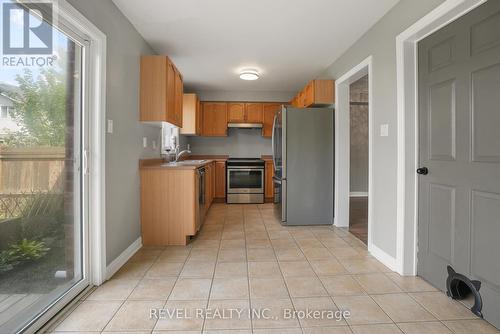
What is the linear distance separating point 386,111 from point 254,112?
3.59 m

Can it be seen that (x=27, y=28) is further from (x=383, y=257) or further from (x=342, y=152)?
(x=342, y=152)

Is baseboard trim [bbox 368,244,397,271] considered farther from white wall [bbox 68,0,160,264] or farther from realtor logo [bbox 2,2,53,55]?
realtor logo [bbox 2,2,53,55]

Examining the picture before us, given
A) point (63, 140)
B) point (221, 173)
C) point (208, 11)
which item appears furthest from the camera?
point (221, 173)

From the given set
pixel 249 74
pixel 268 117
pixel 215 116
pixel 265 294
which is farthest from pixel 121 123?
pixel 268 117

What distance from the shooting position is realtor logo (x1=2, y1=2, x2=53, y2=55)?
144cm

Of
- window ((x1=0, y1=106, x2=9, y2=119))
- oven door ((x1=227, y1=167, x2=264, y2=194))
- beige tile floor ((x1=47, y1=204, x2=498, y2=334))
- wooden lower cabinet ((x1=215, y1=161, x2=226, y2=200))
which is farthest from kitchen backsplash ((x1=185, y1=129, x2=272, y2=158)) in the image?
window ((x1=0, y1=106, x2=9, y2=119))

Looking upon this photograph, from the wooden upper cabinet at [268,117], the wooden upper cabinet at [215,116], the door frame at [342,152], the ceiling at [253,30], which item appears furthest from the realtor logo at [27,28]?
the wooden upper cabinet at [268,117]

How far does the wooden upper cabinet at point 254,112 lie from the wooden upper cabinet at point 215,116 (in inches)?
18.5

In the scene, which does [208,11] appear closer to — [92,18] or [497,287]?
[92,18]

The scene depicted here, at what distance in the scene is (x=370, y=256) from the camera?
2.69 metres

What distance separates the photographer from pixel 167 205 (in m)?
3.01

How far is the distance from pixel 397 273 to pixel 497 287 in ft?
2.56

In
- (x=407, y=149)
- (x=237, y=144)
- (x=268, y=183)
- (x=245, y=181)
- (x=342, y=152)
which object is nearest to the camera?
(x=407, y=149)

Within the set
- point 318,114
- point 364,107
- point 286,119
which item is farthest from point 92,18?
point 364,107
